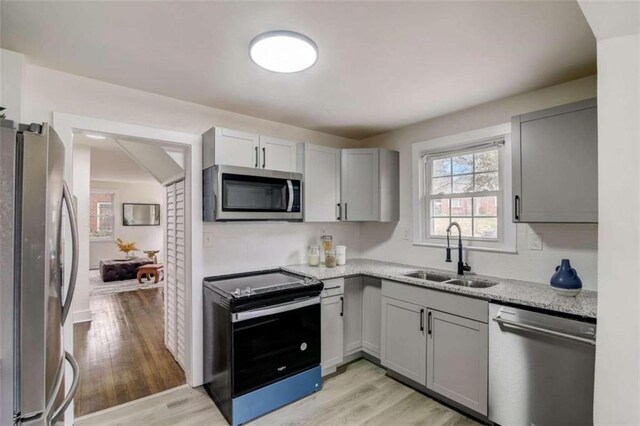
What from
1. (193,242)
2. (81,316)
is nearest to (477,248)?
(193,242)

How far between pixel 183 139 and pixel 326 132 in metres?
1.58

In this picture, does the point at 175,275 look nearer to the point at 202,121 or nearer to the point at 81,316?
the point at 202,121

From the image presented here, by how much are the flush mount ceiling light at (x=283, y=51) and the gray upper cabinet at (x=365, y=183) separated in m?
1.52

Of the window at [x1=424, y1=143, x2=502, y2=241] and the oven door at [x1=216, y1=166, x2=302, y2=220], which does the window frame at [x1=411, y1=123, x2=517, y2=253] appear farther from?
the oven door at [x1=216, y1=166, x2=302, y2=220]

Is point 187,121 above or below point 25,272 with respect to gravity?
above

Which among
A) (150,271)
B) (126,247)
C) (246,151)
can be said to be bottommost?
(150,271)

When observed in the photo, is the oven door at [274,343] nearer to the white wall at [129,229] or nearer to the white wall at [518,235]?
the white wall at [518,235]

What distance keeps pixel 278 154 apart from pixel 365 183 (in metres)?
1.00

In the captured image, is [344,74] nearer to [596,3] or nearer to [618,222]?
[596,3]

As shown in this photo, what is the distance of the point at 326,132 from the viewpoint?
3.52m

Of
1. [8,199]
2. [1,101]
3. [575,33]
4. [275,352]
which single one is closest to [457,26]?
[575,33]

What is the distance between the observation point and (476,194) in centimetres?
280

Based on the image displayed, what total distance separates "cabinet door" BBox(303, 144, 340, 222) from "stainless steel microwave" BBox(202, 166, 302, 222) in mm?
163

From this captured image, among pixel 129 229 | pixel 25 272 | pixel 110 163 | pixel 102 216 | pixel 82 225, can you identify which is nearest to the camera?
pixel 25 272
